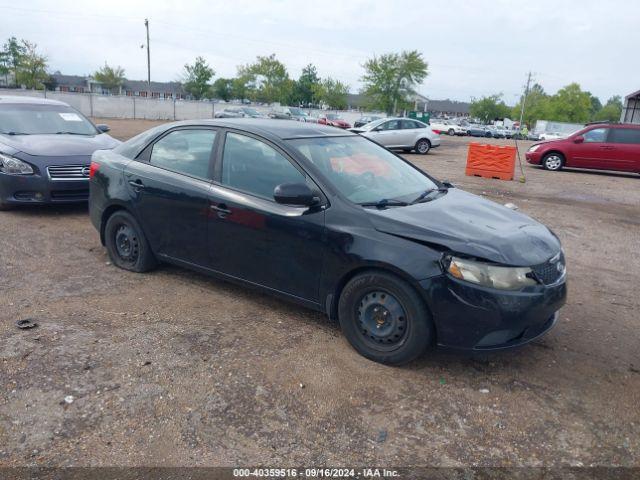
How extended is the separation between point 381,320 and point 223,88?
289ft

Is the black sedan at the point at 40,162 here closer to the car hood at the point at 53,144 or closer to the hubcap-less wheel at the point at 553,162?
the car hood at the point at 53,144

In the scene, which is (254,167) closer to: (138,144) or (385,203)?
(385,203)

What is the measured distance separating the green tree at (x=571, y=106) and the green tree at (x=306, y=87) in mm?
43209

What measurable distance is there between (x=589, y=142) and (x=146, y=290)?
51.2 ft

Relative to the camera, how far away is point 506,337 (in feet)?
11.1

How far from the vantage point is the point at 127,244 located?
5.23m

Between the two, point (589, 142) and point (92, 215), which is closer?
point (92, 215)

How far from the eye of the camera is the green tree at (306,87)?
3332 inches

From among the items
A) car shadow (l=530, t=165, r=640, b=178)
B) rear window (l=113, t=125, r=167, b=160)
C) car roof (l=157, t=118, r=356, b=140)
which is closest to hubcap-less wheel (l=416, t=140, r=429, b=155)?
car shadow (l=530, t=165, r=640, b=178)

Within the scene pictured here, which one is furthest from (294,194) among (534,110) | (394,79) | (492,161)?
(534,110)

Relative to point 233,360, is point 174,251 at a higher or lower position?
higher

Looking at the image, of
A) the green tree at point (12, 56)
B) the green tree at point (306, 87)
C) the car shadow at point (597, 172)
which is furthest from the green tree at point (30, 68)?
the car shadow at point (597, 172)

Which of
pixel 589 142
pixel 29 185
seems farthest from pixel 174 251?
pixel 589 142

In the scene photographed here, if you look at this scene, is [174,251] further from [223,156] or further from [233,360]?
[233,360]
